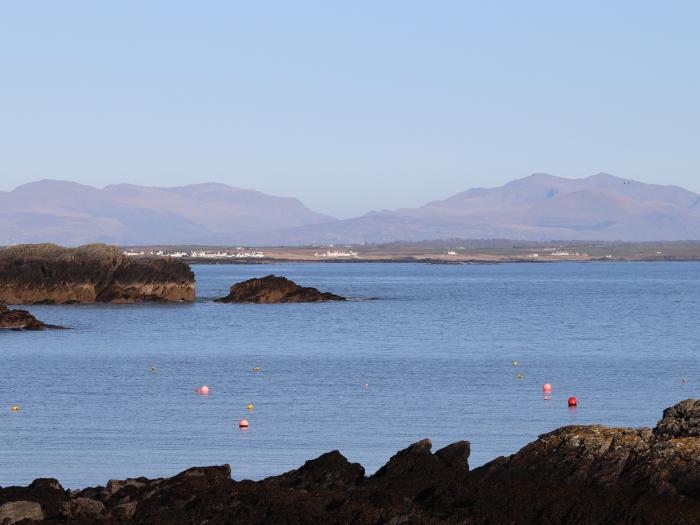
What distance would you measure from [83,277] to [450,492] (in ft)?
311

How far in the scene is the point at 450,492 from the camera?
2277 cm

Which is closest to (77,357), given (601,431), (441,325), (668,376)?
(668,376)

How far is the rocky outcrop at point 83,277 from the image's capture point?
114 meters

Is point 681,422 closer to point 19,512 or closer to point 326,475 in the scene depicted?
point 326,475

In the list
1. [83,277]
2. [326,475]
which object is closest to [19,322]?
[83,277]

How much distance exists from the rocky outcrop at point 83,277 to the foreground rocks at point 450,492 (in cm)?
9070

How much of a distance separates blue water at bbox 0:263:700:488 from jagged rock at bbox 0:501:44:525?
672cm

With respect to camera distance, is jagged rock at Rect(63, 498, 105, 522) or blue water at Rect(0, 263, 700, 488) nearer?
jagged rock at Rect(63, 498, 105, 522)

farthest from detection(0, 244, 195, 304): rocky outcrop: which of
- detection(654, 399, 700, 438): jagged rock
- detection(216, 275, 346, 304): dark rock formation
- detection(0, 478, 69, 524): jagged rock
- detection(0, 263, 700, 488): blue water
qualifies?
detection(654, 399, 700, 438): jagged rock

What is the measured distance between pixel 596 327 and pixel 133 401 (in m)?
50.5

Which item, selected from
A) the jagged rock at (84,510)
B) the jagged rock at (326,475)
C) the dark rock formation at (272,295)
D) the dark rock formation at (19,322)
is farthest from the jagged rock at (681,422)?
the dark rock formation at (272,295)

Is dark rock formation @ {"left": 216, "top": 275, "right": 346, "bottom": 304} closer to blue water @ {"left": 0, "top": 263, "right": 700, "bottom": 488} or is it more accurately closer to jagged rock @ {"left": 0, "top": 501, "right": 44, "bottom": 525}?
blue water @ {"left": 0, "top": 263, "right": 700, "bottom": 488}

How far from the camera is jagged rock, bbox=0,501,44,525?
2230 centimetres

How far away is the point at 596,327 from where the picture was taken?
91.5 m
